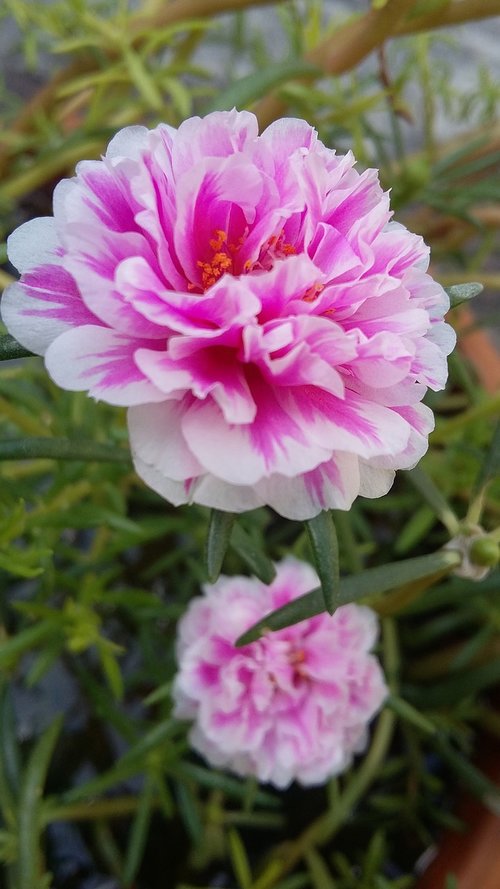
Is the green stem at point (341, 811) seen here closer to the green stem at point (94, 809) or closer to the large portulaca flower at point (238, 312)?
the green stem at point (94, 809)

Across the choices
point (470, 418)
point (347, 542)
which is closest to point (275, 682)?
point (347, 542)

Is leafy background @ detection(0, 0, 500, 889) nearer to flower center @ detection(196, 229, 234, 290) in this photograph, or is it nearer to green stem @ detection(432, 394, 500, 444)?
green stem @ detection(432, 394, 500, 444)

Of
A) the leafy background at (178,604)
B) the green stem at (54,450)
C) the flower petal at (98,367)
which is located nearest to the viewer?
the flower petal at (98,367)

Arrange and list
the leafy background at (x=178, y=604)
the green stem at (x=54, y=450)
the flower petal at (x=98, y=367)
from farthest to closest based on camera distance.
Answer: the leafy background at (x=178, y=604)
the green stem at (x=54, y=450)
the flower petal at (x=98, y=367)

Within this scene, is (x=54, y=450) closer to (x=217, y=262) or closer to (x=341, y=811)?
(x=217, y=262)

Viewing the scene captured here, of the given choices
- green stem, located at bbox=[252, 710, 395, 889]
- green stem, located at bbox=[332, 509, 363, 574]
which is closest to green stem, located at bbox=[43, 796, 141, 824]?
green stem, located at bbox=[252, 710, 395, 889]

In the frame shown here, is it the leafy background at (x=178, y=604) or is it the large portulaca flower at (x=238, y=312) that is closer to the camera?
the large portulaca flower at (x=238, y=312)

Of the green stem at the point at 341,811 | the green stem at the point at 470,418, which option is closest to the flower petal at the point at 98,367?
the green stem at the point at 470,418
